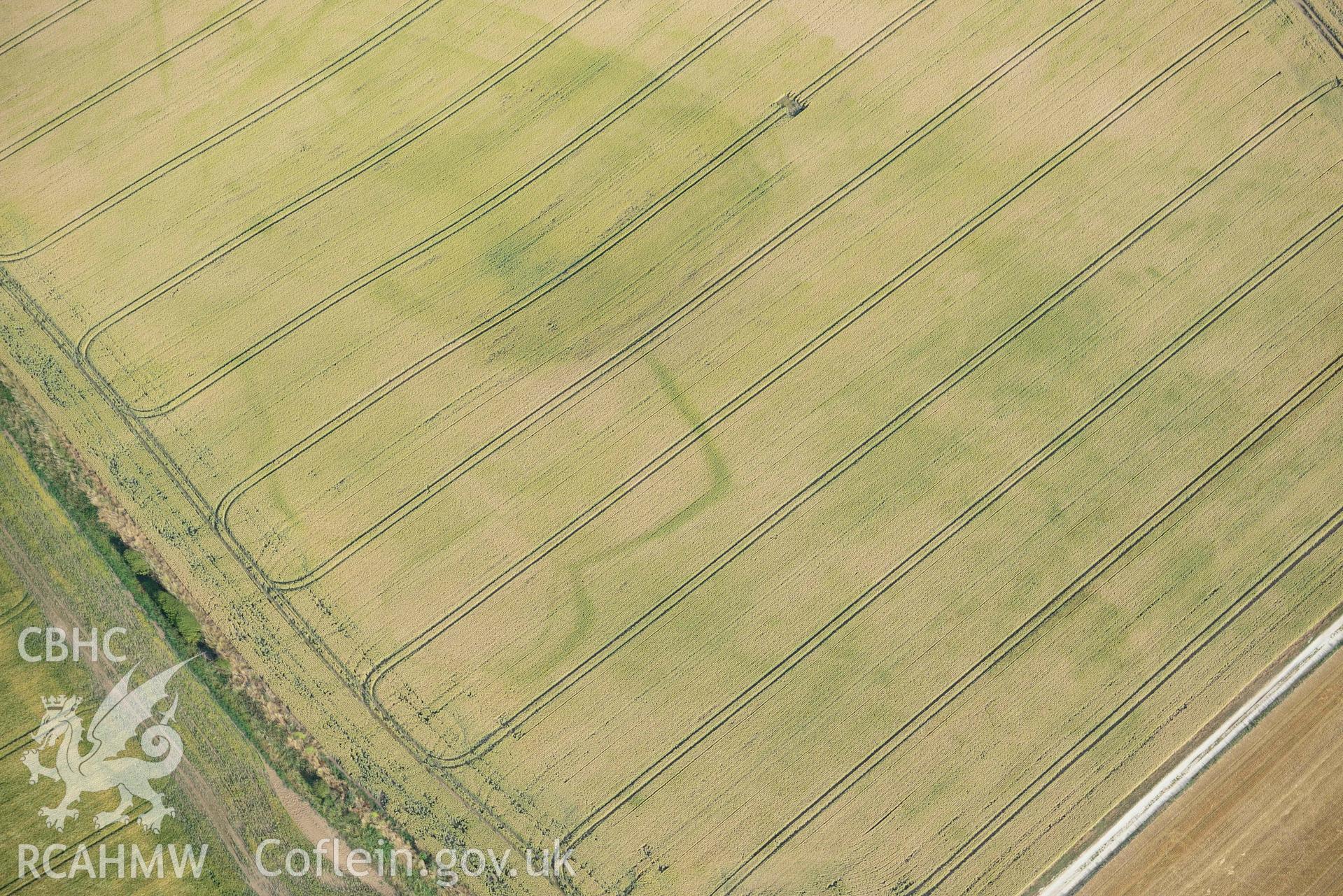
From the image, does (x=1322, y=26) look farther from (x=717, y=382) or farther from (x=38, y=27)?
(x=38, y=27)

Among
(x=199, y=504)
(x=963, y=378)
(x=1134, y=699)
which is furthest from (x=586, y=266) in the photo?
(x=1134, y=699)

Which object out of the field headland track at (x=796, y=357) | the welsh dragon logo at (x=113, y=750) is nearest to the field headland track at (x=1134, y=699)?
the field headland track at (x=796, y=357)

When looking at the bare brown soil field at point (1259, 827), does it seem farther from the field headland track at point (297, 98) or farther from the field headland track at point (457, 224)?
the field headland track at point (297, 98)

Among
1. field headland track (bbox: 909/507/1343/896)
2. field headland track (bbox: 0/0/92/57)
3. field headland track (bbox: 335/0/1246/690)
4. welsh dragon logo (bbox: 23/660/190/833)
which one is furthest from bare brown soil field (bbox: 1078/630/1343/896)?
field headland track (bbox: 0/0/92/57)

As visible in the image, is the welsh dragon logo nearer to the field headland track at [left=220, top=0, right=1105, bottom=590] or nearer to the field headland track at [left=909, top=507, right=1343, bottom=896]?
the field headland track at [left=220, top=0, right=1105, bottom=590]

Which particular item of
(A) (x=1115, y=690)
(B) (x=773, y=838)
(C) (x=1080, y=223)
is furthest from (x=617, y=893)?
(C) (x=1080, y=223)

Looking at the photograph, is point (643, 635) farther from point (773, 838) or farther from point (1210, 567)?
point (1210, 567)
